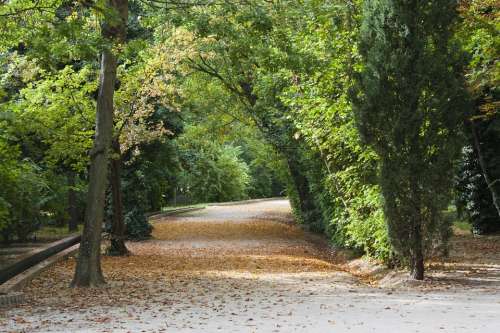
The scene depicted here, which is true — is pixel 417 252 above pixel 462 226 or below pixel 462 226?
above

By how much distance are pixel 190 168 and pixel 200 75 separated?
232 inches

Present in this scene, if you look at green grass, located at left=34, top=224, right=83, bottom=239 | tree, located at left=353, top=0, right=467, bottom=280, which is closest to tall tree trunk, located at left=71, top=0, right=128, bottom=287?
tree, located at left=353, top=0, right=467, bottom=280

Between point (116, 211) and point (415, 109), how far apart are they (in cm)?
921

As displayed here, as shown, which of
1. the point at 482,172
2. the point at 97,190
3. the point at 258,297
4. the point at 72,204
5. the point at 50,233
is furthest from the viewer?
the point at 72,204

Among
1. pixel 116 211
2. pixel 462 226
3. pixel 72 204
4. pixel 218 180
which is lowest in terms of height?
pixel 462 226

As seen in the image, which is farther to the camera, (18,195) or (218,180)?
(218,180)

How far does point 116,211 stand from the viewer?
1642cm

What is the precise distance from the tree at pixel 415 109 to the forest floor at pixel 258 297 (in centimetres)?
139

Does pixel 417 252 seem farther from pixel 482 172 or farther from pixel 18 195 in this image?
pixel 482 172

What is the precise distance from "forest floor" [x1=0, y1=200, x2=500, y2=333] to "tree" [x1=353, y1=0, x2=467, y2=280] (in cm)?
139

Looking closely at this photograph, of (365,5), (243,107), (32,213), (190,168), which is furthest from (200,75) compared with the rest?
(365,5)

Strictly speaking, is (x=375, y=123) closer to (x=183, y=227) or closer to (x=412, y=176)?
(x=412, y=176)

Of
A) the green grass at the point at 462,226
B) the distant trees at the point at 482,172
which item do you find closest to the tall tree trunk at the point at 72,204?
the distant trees at the point at 482,172

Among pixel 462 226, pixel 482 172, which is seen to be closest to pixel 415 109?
pixel 482 172
